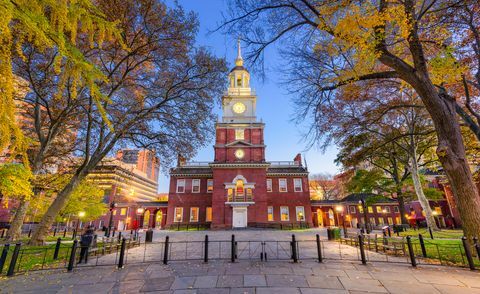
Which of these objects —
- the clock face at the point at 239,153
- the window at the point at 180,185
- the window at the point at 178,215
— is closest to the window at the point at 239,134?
the clock face at the point at 239,153

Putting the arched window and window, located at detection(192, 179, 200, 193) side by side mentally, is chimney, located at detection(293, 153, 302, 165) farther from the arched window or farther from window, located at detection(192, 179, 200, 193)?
window, located at detection(192, 179, 200, 193)

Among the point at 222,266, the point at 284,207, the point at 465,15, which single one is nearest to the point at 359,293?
the point at 222,266

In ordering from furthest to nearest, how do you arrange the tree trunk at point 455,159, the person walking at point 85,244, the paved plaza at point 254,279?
the person walking at point 85,244 → the tree trunk at point 455,159 → the paved plaza at point 254,279

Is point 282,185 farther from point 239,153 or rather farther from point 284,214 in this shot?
point 239,153

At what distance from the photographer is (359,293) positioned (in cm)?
496

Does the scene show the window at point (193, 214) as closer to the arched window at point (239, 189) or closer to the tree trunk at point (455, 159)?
the arched window at point (239, 189)

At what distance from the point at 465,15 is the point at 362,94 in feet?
20.0

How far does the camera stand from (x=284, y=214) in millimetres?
32781

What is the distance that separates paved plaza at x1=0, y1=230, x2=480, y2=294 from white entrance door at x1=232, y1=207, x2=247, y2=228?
22.2 meters

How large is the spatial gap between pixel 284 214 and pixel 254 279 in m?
28.5

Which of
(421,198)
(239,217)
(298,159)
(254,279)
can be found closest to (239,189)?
(239,217)

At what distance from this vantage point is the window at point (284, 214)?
32.4m

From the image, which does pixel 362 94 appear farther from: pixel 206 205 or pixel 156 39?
pixel 206 205

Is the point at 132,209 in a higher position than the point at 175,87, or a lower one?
lower
